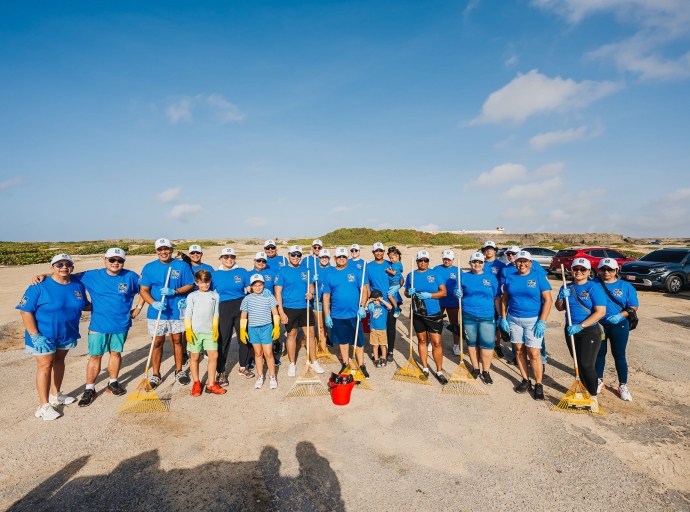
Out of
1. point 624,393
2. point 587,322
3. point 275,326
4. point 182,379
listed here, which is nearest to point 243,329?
point 275,326

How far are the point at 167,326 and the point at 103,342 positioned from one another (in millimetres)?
918

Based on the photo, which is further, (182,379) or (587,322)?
(182,379)

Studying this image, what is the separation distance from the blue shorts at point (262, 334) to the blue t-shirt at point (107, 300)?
76.9 inches

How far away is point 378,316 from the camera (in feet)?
22.3

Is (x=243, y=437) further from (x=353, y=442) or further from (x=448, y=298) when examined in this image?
(x=448, y=298)

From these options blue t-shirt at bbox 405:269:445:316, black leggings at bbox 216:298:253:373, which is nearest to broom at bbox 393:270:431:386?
blue t-shirt at bbox 405:269:445:316

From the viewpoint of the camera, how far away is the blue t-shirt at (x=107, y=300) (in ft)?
17.8

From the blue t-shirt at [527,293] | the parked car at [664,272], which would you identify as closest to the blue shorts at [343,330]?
the blue t-shirt at [527,293]

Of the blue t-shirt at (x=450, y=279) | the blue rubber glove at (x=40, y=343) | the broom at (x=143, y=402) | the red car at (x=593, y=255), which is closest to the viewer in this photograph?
the blue rubber glove at (x=40, y=343)

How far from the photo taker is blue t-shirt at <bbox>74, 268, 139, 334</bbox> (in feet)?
17.8

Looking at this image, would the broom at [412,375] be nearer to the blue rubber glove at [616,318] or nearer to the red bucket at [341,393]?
the red bucket at [341,393]

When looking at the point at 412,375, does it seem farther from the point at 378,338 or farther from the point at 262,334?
the point at 262,334

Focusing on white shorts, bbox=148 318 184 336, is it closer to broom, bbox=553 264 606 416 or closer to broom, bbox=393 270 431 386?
broom, bbox=393 270 431 386

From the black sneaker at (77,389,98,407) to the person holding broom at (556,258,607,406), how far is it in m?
7.21
